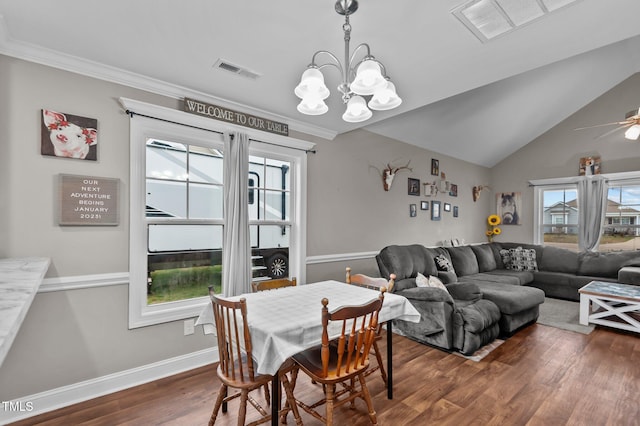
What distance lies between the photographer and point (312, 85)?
168 cm

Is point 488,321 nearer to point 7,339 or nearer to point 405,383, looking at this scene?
point 405,383

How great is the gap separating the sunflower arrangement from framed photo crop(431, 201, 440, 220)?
2.04 m

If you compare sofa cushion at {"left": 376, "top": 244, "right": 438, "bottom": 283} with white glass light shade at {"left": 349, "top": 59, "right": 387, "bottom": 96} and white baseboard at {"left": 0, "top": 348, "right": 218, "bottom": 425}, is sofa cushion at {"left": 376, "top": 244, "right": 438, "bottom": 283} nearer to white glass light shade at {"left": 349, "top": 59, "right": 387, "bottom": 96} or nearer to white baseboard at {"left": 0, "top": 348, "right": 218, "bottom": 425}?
white baseboard at {"left": 0, "top": 348, "right": 218, "bottom": 425}

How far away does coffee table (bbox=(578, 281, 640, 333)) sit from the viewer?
3.47 meters

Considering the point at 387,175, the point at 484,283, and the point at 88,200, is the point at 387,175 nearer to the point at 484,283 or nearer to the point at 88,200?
the point at 484,283

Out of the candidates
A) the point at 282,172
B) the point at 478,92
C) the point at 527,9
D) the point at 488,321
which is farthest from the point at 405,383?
the point at 478,92

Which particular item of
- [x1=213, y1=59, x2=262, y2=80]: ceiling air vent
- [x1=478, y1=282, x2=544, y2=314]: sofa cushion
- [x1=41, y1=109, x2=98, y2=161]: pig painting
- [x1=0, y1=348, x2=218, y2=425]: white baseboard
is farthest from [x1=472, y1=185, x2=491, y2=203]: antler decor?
[x1=41, y1=109, x2=98, y2=161]: pig painting

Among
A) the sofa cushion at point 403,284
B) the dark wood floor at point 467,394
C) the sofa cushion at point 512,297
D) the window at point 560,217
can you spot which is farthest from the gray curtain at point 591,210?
the sofa cushion at point 403,284

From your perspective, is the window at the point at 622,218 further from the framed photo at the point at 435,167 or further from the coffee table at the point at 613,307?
the framed photo at the point at 435,167

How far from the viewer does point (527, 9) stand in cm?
170

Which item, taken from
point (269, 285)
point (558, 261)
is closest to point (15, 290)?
point (269, 285)

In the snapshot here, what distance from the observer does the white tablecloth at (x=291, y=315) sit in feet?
4.98

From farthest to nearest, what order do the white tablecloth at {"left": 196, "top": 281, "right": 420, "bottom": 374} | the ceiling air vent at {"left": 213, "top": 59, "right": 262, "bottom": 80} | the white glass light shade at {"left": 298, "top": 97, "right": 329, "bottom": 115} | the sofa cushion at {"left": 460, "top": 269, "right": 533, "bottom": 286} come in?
the sofa cushion at {"left": 460, "top": 269, "right": 533, "bottom": 286} < the ceiling air vent at {"left": 213, "top": 59, "right": 262, "bottom": 80} < the white glass light shade at {"left": 298, "top": 97, "right": 329, "bottom": 115} < the white tablecloth at {"left": 196, "top": 281, "right": 420, "bottom": 374}

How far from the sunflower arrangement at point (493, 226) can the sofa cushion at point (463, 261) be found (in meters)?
1.98
